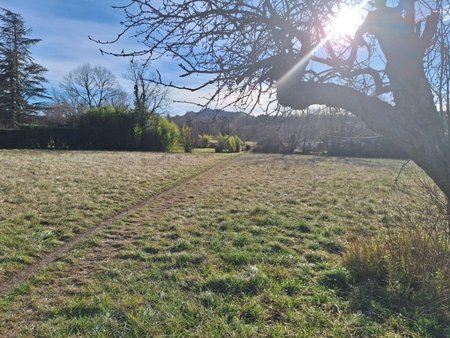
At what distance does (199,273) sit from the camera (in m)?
3.74

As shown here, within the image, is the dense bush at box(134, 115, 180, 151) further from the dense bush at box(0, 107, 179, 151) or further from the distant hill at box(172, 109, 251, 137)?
the distant hill at box(172, 109, 251, 137)

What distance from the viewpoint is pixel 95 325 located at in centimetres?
265

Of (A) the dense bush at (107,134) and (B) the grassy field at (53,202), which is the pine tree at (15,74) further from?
(B) the grassy field at (53,202)

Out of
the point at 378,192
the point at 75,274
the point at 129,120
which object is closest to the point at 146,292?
the point at 75,274

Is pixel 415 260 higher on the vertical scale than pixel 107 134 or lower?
lower

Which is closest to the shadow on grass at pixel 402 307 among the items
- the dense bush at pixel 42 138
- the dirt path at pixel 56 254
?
the dirt path at pixel 56 254

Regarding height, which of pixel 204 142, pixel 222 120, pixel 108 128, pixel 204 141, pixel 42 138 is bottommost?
pixel 222 120

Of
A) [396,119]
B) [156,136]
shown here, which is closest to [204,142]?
[156,136]

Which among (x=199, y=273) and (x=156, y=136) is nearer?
(x=199, y=273)

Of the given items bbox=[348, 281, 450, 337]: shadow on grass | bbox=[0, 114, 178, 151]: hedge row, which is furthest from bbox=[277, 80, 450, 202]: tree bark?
bbox=[0, 114, 178, 151]: hedge row

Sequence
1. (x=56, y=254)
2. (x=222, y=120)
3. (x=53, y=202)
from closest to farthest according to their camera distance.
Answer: (x=222, y=120), (x=56, y=254), (x=53, y=202)

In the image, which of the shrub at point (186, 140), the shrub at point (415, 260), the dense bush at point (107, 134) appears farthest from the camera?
the shrub at point (186, 140)

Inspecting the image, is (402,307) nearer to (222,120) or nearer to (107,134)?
(222,120)

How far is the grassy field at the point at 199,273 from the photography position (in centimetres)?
271
